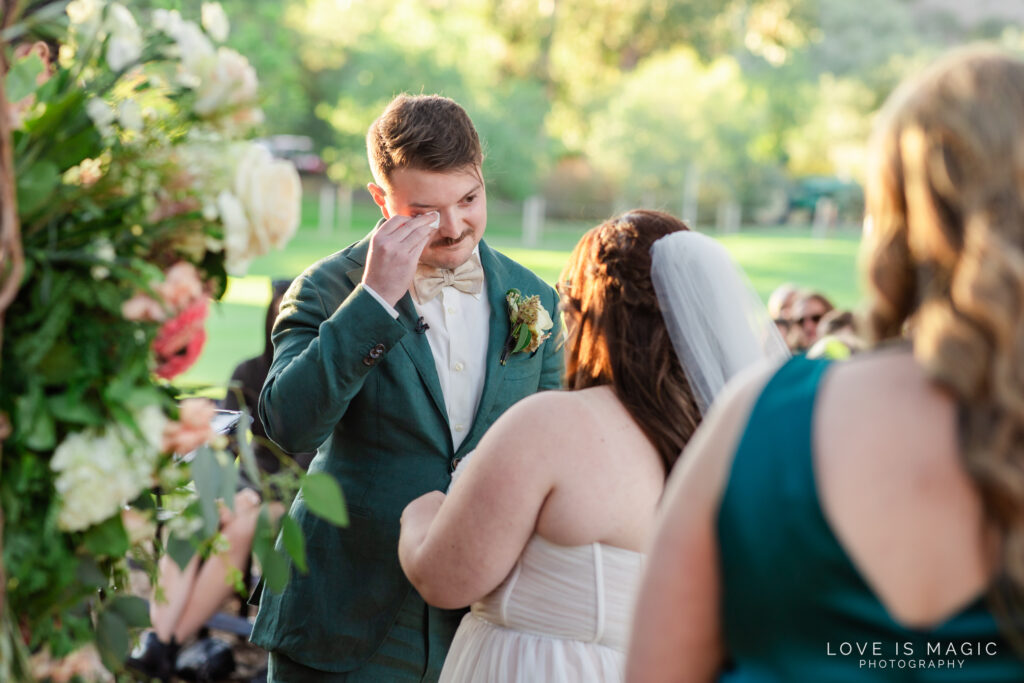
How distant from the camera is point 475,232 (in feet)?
9.16

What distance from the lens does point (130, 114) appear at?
1.35 metres

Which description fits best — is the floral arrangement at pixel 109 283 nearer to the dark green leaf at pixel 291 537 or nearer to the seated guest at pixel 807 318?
the dark green leaf at pixel 291 537

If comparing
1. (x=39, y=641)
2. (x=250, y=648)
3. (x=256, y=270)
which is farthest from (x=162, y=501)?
(x=256, y=270)

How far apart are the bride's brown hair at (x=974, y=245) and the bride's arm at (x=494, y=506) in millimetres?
856

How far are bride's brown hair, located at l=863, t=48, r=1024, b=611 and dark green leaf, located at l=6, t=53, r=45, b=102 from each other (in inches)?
44.7

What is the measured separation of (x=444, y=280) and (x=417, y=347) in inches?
10.2

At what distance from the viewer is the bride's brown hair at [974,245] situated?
43.6 inches

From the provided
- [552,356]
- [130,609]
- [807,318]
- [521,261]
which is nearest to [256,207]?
[130,609]

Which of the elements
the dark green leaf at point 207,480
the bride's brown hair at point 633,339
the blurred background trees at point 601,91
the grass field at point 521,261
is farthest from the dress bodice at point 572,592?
the blurred background trees at point 601,91

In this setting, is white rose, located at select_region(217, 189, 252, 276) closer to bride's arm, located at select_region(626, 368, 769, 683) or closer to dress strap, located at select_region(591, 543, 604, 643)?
bride's arm, located at select_region(626, 368, 769, 683)

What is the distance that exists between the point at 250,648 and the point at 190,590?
1.90ft

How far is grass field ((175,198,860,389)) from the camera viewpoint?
15844 millimetres

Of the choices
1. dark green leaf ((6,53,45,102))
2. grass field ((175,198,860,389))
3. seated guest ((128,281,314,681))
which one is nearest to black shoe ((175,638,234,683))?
seated guest ((128,281,314,681))

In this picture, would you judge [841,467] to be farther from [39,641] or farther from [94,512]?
[39,641]
